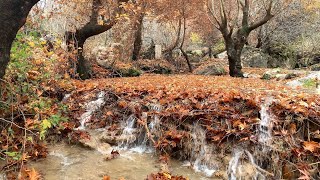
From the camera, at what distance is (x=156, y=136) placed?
5.13 meters

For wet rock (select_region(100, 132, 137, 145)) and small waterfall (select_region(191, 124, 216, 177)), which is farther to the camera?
wet rock (select_region(100, 132, 137, 145))

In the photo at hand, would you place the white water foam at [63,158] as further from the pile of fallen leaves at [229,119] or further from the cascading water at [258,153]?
the cascading water at [258,153]

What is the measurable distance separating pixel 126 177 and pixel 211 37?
1956 cm

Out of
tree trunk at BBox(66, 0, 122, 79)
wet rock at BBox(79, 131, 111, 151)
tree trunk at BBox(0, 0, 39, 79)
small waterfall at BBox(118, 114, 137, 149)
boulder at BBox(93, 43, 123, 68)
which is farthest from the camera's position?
boulder at BBox(93, 43, 123, 68)

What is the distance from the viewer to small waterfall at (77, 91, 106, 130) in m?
6.00

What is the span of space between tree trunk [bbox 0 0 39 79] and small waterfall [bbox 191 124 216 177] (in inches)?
120

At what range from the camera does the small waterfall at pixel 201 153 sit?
14.7ft

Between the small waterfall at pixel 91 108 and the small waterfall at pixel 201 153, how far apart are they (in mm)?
2335

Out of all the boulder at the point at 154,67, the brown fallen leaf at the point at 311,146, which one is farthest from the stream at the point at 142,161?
the boulder at the point at 154,67

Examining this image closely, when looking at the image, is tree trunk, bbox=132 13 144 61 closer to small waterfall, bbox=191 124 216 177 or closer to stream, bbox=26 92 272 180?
stream, bbox=26 92 272 180

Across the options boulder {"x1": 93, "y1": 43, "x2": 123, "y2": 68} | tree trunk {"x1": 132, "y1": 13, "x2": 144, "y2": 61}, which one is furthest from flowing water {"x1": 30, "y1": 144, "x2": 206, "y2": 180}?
tree trunk {"x1": 132, "y1": 13, "x2": 144, "y2": 61}

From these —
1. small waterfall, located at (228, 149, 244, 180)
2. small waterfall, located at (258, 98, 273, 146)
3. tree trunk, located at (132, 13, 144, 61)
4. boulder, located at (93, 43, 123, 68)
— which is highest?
tree trunk, located at (132, 13, 144, 61)

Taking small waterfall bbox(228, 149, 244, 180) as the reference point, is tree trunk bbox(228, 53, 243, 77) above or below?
above

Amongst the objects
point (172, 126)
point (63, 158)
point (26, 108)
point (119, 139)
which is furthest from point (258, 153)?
point (26, 108)
